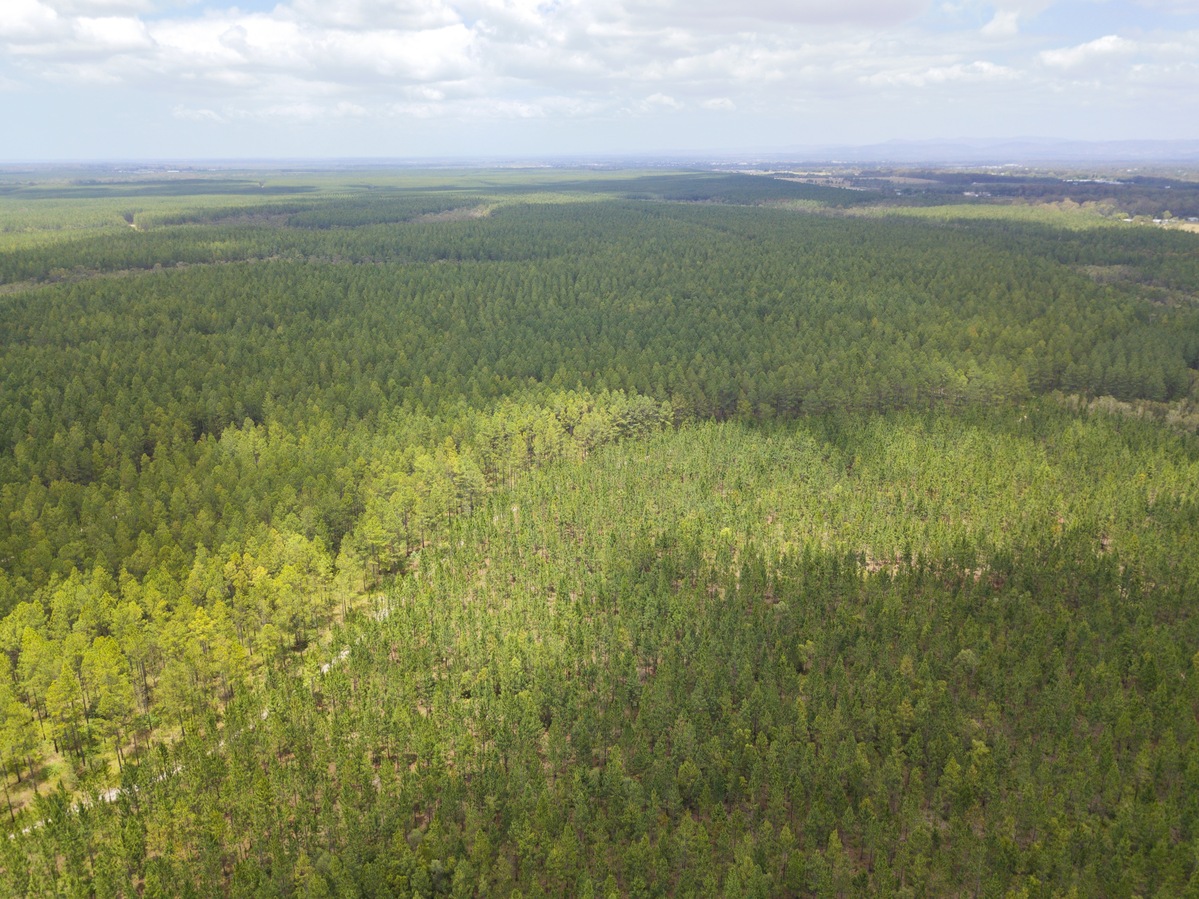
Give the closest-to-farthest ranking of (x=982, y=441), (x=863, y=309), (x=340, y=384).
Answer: (x=982, y=441) → (x=340, y=384) → (x=863, y=309)

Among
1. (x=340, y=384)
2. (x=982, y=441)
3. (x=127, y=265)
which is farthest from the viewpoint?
(x=127, y=265)

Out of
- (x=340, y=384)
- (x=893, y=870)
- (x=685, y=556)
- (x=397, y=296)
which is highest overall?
(x=397, y=296)

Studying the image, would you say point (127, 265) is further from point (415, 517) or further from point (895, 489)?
point (895, 489)

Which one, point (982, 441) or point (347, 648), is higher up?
point (982, 441)

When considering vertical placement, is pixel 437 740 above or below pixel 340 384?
below

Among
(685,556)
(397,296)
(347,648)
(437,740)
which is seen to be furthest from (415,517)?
(397,296)

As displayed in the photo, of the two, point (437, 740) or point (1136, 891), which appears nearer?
point (1136, 891)

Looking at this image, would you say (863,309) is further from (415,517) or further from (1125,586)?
(415,517)

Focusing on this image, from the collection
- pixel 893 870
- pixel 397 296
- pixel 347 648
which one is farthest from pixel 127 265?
pixel 893 870

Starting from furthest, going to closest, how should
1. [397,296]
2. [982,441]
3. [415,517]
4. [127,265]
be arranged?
1. [127,265]
2. [397,296]
3. [982,441]
4. [415,517]
